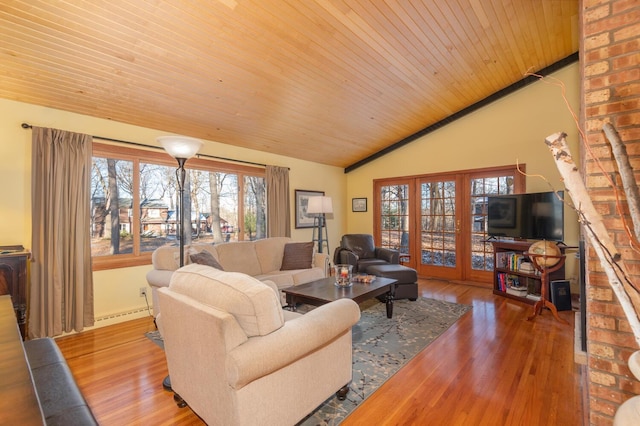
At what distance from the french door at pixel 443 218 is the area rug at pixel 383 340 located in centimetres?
143

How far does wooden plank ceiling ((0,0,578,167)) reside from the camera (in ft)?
7.55

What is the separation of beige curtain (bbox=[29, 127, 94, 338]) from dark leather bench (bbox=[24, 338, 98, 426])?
1521mm

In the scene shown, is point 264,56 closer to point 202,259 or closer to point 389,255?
point 202,259

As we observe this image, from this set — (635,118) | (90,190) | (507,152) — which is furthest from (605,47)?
(90,190)

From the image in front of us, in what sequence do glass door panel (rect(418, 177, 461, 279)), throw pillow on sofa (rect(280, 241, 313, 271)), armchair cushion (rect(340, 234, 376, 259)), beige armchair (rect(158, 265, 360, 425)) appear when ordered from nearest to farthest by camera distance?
beige armchair (rect(158, 265, 360, 425)) < throw pillow on sofa (rect(280, 241, 313, 271)) < armchair cushion (rect(340, 234, 376, 259)) < glass door panel (rect(418, 177, 461, 279))

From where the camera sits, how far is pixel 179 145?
231 cm

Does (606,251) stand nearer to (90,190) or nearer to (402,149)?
(90,190)

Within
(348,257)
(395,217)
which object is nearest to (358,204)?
(395,217)

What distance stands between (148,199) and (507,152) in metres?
5.27

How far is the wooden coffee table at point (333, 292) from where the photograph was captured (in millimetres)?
2832

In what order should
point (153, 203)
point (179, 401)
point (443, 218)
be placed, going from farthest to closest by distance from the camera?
point (443, 218), point (153, 203), point (179, 401)

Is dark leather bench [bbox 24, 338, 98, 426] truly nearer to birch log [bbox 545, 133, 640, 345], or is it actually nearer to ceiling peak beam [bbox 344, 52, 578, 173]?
birch log [bbox 545, 133, 640, 345]

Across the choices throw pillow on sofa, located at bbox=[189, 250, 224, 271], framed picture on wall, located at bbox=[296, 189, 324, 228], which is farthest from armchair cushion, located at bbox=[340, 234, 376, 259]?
throw pillow on sofa, located at bbox=[189, 250, 224, 271]

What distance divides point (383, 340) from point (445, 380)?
0.74 m
